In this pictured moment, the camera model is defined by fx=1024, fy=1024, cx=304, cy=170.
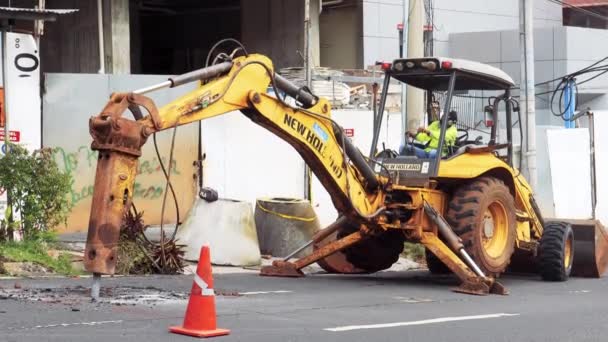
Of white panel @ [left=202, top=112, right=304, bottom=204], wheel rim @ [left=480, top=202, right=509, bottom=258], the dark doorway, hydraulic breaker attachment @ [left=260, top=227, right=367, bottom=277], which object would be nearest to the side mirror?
wheel rim @ [left=480, top=202, right=509, bottom=258]

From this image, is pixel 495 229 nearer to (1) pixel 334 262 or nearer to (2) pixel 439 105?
(2) pixel 439 105

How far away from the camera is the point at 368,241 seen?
13961mm

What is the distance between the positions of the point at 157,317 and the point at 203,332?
957mm

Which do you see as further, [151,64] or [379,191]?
[151,64]

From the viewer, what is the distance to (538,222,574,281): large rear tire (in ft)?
47.4

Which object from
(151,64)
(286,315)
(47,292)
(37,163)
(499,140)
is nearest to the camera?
(286,315)

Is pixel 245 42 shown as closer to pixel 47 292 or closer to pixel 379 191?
pixel 379 191

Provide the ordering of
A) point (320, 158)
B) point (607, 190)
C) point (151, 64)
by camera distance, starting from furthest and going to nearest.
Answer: point (151, 64)
point (607, 190)
point (320, 158)

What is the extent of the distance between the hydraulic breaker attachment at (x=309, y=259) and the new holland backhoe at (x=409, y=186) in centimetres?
1

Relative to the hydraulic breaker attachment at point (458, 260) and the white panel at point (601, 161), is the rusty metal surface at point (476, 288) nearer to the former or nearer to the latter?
the hydraulic breaker attachment at point (458, 260)

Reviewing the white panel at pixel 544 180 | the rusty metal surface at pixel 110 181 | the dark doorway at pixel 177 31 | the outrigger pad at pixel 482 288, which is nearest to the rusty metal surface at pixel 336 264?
the outrigger pad at pixel 482 288

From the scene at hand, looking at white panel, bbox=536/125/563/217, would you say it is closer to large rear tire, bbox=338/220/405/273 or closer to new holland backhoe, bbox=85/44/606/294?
new holland backhoe, bbox=85/44/606/294

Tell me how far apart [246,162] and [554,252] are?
559cm

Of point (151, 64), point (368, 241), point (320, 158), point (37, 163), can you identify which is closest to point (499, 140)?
point (368, 241)
